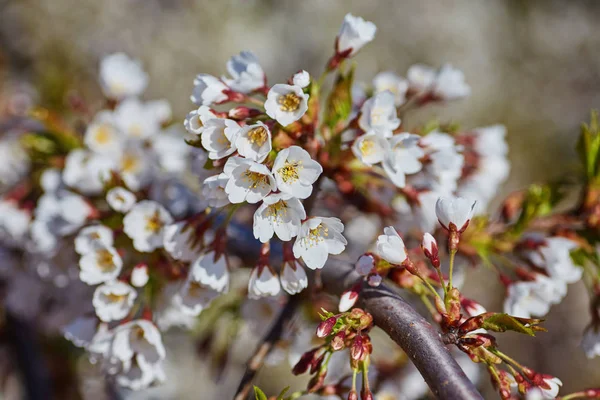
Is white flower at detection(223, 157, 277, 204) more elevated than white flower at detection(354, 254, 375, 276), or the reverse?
white flower at detection(223, 157, 277, 204)

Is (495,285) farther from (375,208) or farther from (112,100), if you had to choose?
(112,100)

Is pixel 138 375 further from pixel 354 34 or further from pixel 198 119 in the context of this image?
pixel 354 34

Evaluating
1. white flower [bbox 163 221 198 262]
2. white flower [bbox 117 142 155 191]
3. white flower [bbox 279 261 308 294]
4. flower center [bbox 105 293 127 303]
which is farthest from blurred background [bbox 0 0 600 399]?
white flower [bbox 279 261 308 294]

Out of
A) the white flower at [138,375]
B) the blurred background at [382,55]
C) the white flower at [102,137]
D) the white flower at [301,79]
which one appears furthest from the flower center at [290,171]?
the blurred background at [382,55]

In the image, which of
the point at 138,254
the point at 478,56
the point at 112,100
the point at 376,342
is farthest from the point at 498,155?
the point at 478,56

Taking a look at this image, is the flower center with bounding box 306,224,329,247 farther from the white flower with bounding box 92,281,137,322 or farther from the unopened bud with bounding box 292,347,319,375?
the white flower with bounding box 92,281,137,322

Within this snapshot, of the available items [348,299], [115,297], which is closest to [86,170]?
[115,297]
